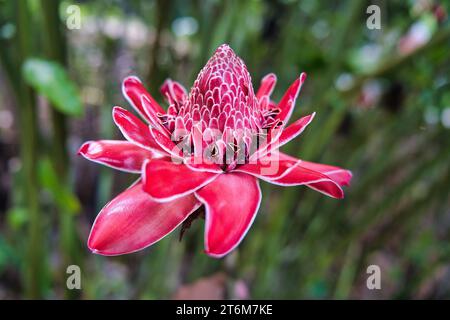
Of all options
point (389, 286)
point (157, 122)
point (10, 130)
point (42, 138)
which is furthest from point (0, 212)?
point (157, 122)

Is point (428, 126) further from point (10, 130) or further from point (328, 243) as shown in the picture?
point (10, 130)

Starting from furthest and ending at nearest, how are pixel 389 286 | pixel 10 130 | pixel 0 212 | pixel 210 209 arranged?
pixel 10 130 → pixel 0 212 → pixel 389 286 → pixel 210 209

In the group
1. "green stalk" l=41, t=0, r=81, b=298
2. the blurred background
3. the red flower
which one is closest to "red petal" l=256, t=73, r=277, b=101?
the red flower

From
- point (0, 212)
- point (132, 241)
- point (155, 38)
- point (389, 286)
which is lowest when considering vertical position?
point (389, 286)

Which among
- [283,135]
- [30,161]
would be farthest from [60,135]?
[283,135]

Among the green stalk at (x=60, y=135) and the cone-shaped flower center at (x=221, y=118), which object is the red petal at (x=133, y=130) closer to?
the cone-shaped flower center at (x=221, y=118)

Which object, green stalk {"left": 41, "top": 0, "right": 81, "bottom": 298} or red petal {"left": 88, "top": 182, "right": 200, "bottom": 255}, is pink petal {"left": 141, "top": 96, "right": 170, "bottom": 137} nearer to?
red petal {"left": 88, "top": 182, "right": 200, "bottom": 255}

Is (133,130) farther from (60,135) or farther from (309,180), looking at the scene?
(60,135)
